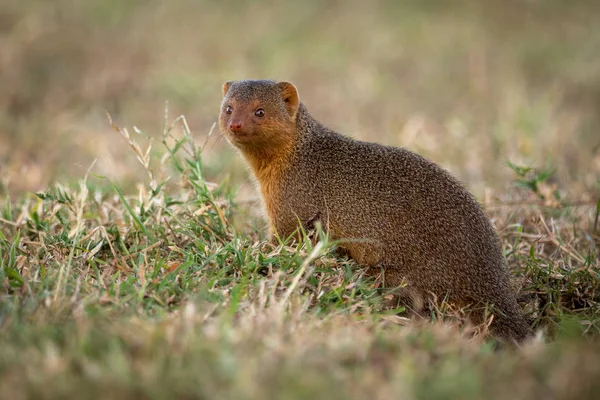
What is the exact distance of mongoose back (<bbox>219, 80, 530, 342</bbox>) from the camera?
3736 mm

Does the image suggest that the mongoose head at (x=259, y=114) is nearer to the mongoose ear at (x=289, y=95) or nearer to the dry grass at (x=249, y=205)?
the mongoose ear at (x=289, y=95)

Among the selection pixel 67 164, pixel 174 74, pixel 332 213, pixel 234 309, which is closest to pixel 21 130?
pixel 67 164

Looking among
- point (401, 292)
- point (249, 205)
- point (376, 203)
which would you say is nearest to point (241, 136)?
point (249, 205)

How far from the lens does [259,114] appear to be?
14.3 ft

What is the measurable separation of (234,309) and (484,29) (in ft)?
33.2

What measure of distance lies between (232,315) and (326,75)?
7355 mm

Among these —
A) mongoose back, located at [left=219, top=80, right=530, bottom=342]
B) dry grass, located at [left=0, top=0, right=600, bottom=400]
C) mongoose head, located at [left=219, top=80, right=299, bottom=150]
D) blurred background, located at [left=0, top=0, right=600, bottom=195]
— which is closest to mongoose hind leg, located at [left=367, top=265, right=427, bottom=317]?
mongoose back, located at [left=219, top=80, right=530, bottom=342]

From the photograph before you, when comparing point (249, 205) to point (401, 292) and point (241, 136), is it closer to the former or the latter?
point (241, 136)

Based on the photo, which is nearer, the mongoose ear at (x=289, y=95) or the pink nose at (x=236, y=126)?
the pink nose at (x=236, y=126)

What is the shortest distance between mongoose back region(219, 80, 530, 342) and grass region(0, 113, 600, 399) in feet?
0.57

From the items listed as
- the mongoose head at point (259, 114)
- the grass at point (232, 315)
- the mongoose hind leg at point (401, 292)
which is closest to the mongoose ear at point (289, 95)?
the mongoose head at point (259, 114)

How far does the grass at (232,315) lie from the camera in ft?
7.38

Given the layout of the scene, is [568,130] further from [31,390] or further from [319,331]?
[31,390]

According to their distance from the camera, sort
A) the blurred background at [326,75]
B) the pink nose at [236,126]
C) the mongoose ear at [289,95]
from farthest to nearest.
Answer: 1. the blurred background at [326,75]
2. the mongoose ear at [289,95]
3. the pink nose at [236,126]
